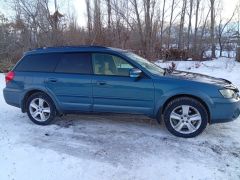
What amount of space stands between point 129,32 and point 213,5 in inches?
207

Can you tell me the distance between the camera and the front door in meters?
5.02

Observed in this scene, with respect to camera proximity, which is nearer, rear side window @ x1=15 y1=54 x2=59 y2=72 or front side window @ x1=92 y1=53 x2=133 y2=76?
front side window @ x1=92 y1=53 x2=133 y2=76

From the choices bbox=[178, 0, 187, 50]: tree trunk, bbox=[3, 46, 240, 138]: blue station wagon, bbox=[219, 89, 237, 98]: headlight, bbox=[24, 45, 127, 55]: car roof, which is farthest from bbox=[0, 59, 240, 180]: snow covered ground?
bbox=[178, 0, 187, 50]: tree trunk

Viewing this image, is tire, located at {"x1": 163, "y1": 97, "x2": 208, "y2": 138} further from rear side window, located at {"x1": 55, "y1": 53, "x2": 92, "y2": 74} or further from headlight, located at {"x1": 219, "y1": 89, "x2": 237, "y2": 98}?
rear side window, located at {"x1": 55, "y1": 53, "x2": 92, "y2": 74}

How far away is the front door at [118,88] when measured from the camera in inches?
198

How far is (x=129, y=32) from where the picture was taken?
16203mm

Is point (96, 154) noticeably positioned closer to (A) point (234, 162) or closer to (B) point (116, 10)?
(A) point (234, 162)

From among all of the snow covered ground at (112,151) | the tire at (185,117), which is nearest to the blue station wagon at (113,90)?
the tire at (185,117)

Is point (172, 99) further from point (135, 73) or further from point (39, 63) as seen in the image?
point (39, 63)

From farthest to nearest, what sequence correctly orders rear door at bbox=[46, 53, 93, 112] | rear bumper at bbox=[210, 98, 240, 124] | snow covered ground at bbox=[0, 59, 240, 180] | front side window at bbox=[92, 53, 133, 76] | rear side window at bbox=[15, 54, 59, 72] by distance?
rear side window at bbox=[15, 54, 59, 72], rear door at bbox=[46, 53, 93, 112], front side window at bbox=[92, 53, 133, 76], rear bumper at bbox=[210, 98, 240, 124], snow covered ground at bbox=[0, 59, 240, 180]

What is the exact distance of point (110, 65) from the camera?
5309 mm

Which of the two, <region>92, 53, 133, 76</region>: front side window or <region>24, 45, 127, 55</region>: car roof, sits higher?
<region>24, 45, 127, 55</region>: car roof

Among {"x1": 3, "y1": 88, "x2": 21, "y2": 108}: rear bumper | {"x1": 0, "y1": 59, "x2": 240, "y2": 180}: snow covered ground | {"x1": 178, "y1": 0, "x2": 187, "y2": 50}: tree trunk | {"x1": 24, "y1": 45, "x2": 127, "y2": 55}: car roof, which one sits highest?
{"x1": 178, "y1": 0, "x2": 187, "y2": 50}: tree trunk

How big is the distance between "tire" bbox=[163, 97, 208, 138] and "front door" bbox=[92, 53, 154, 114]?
37 cm
